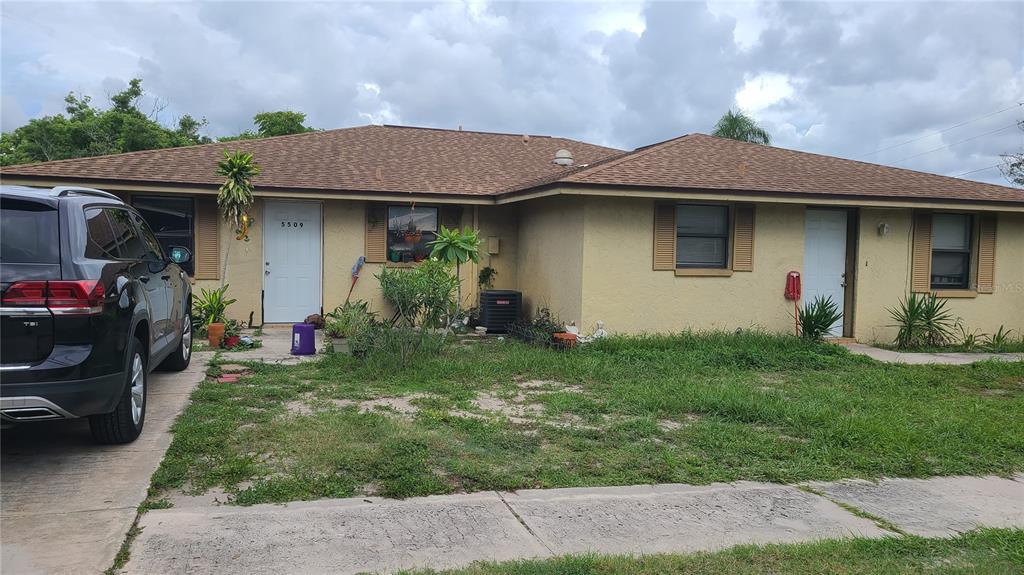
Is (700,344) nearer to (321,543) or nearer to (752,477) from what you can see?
(752,477)

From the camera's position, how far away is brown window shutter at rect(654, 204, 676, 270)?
39.0 feet

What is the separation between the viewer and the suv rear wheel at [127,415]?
17.9 feet

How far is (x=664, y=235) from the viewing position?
11.9 m

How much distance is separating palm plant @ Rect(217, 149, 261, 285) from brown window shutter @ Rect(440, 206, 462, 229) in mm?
3568

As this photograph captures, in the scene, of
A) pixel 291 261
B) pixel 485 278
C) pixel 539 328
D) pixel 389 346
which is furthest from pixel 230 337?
pixel 485 278

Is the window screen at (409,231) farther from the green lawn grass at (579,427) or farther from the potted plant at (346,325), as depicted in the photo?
the green lawn grass at (579,427)

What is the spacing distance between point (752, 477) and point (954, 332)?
394 inches

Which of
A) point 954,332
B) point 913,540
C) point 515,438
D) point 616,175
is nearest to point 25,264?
point 515,438

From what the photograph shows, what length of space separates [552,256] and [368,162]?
15.3ft

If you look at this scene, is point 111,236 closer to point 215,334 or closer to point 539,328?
point 215,334

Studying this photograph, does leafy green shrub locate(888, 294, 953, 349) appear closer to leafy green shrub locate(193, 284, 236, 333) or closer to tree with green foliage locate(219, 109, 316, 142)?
leafy green shrub locate(193, 284, 236, 333)

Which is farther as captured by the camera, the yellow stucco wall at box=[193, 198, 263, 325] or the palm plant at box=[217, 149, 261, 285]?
the yellow stucco wall at box=[193, 198, 263, 325]

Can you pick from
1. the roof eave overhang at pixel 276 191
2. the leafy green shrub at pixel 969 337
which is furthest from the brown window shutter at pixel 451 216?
the leafy green shrub at pixel 969 337

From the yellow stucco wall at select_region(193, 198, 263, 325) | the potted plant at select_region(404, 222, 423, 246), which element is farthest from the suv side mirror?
the potted plant at select_region(404, 222, 423, 246)
